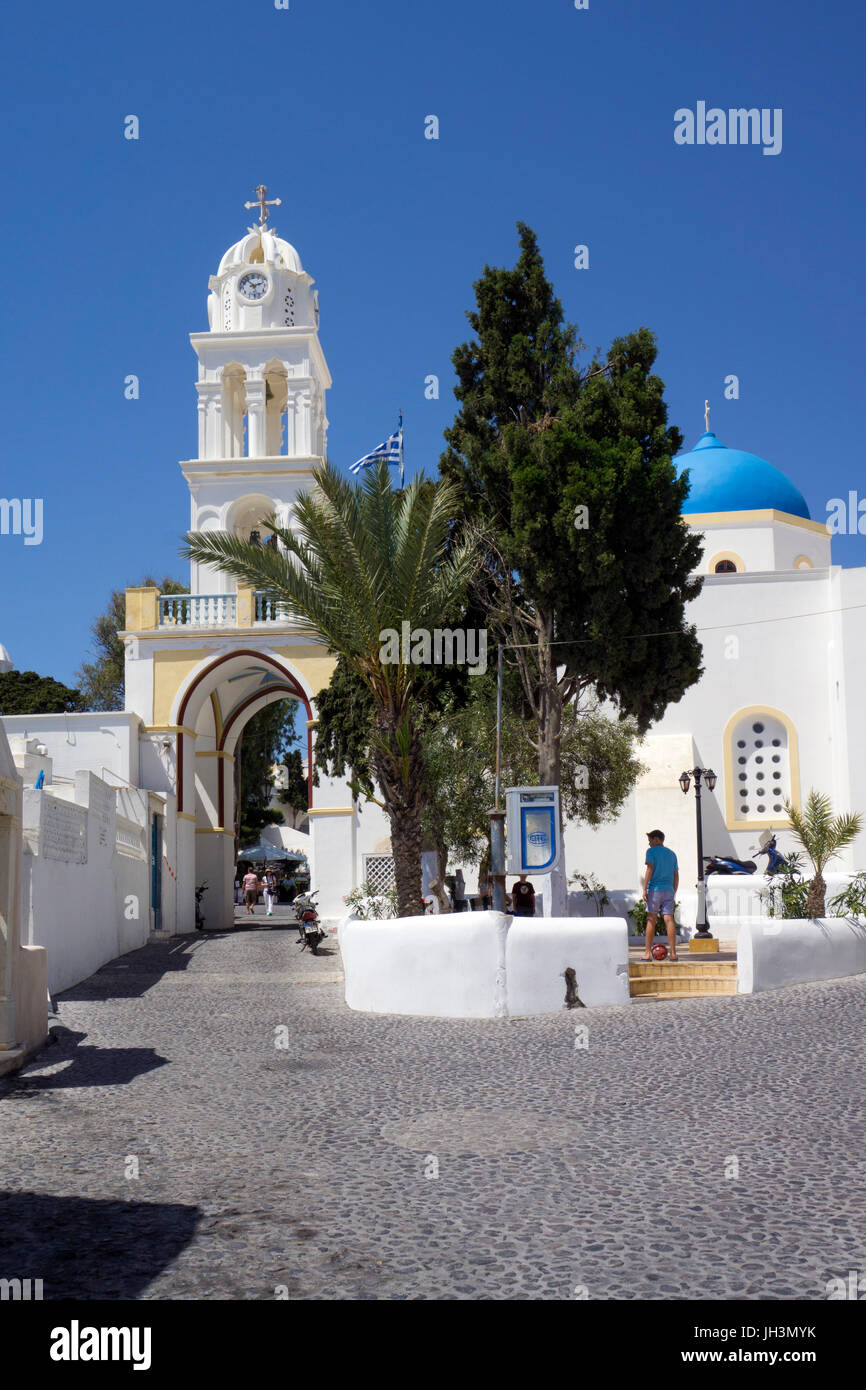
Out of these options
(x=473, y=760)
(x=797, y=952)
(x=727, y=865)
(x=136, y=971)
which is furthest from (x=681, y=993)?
(x=727, y=865)

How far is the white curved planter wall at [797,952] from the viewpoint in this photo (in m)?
12.2

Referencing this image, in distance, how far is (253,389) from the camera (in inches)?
1131

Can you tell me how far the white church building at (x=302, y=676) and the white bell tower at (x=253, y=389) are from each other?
0.15 ft

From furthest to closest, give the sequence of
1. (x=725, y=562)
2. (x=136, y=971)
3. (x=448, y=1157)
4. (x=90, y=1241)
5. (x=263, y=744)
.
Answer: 1. (x=263, y=744)
2. (x=725, y=562)
3. (x=136, y=971)
4. (x=448, y=1157)
5. (x=90, y=1241)

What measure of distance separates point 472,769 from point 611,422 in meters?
A: 6.18

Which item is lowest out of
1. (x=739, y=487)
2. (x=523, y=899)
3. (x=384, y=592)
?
(x=523, y=899)

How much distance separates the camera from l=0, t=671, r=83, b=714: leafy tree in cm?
4216

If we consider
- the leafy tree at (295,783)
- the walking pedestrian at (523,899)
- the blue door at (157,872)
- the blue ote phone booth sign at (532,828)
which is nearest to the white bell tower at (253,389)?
the blue door at (157,872)

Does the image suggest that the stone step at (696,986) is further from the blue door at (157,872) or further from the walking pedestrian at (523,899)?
the blue door at (157,872)

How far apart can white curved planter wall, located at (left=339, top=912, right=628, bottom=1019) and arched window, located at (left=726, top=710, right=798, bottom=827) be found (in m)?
19.6

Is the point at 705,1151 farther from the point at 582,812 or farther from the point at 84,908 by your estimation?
the point at 582,812

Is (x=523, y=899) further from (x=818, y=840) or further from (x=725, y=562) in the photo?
(x=725, y=562)

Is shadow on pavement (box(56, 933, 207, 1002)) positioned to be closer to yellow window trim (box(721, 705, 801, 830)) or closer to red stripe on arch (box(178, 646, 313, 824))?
red stripe on arch (box(178, 646, 313, 824))

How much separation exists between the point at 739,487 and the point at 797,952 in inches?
946
